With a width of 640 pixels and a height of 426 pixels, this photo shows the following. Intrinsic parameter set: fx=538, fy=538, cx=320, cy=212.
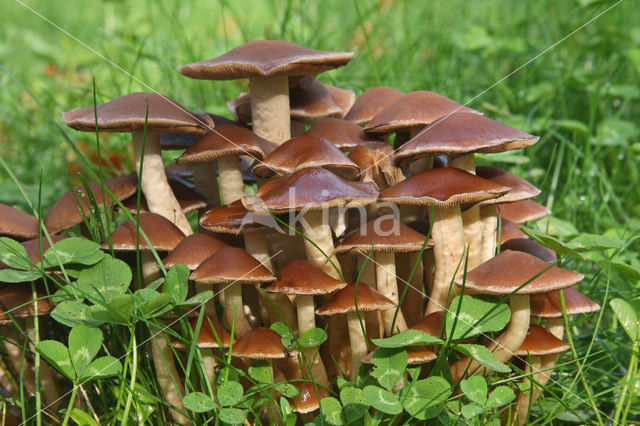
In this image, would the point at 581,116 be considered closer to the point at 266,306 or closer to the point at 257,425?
the point at 266,306

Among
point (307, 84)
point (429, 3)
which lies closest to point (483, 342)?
point (307, 84)

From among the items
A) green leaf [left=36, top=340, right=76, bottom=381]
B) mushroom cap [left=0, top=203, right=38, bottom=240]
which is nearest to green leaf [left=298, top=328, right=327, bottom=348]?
green leaf [left=36, top=340, right=76, bottom=381]

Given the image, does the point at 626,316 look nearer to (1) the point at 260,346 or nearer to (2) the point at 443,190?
(2) the point at 443,190

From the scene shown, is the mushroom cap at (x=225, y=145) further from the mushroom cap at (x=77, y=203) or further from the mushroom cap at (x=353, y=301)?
the mushroom cap at (x=353, y=301)

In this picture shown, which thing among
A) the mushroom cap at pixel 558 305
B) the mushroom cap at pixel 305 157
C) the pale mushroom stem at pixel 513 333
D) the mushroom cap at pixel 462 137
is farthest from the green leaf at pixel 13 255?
the mushroom cap at pixel 558 305

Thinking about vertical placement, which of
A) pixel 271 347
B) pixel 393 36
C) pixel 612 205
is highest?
pixel 393 36

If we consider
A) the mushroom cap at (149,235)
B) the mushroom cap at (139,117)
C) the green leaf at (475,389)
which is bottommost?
the green leaf at (475,389)

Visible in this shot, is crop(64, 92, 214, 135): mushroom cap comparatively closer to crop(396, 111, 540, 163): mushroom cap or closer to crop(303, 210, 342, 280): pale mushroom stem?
crop(303, 210, 342, 280): pale mushroom stem
